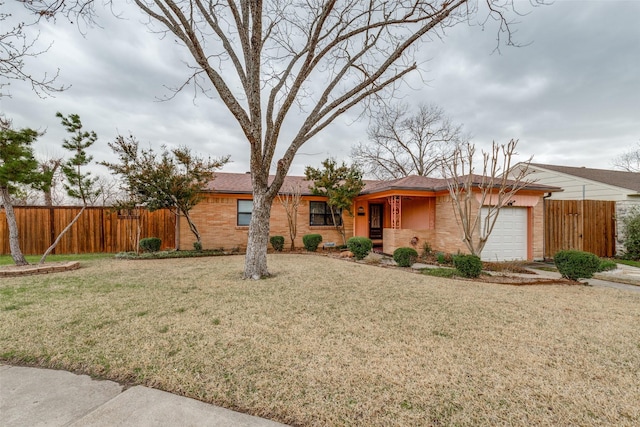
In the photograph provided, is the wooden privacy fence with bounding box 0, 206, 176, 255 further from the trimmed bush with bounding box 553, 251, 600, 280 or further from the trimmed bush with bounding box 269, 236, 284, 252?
the trimmed bush with bounding box 553, 251, 600, 280

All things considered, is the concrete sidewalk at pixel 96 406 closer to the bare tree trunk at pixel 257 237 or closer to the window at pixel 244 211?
the bare tree trunk at pixel 257 237

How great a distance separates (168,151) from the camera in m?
10.7

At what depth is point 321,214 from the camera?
47.4 feet

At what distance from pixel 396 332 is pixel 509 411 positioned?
152 cm

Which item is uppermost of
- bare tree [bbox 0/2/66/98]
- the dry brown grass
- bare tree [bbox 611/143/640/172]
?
bare tree [bbox 611/143/640/172]

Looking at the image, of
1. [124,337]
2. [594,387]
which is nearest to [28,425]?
[124,337]

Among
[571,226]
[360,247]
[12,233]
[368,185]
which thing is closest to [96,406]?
[360,247]

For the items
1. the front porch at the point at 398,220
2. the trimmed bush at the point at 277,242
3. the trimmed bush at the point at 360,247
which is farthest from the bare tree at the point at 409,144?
the trimmed bush at the point at 360,247

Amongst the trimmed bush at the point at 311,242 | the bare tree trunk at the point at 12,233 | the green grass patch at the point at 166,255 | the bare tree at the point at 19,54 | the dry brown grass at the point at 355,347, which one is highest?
the bare tree at the point at 19,54

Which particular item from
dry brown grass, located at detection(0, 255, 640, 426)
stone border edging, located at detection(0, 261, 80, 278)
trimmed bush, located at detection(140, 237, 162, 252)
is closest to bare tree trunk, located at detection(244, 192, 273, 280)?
dry brown grass, located at detection(0, 255, 640, 426)

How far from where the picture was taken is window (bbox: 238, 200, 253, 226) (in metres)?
13.4

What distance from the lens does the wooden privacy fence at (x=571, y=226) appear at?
36.0ft

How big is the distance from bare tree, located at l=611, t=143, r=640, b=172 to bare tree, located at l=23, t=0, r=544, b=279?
99.0 ft

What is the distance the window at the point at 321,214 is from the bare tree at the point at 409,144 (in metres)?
Result: 10.3
